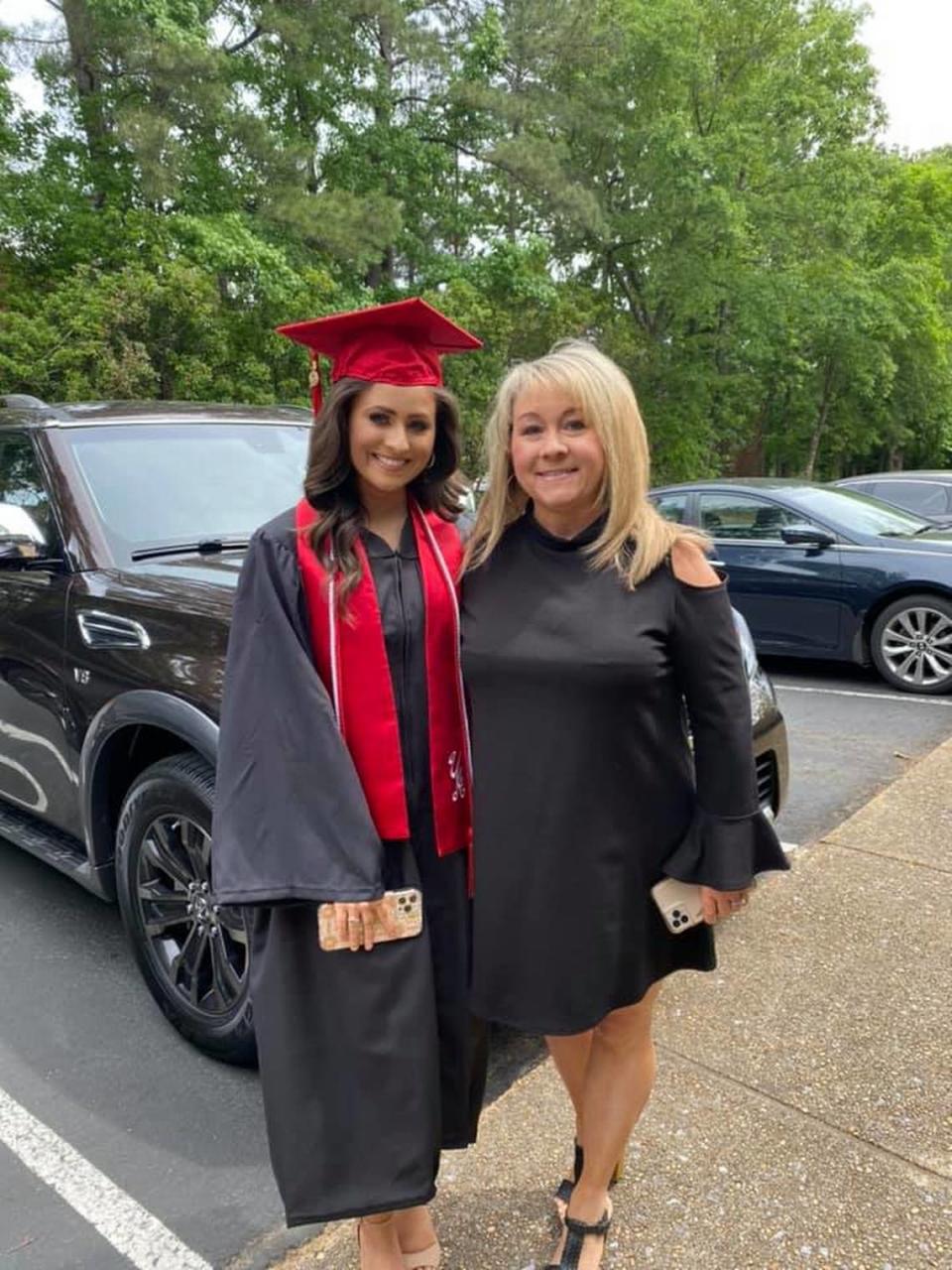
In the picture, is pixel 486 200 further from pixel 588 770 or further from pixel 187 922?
pixel 588 770

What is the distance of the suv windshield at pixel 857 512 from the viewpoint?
7438 mm

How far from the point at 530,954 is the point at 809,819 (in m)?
3.21

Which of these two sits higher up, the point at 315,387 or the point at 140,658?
the point at 315,387

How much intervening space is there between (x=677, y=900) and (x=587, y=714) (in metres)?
0.42

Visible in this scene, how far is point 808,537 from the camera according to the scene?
24.1ft

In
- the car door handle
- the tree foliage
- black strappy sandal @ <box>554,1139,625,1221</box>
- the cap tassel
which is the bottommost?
black strappy sandal @ <box>554,1139,625,1221</box>

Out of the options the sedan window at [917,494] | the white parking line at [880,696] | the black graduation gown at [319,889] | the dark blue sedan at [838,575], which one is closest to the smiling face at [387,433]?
the black graduation gown at [319,889]

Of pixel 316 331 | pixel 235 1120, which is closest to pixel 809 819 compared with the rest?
pixel 235 1120

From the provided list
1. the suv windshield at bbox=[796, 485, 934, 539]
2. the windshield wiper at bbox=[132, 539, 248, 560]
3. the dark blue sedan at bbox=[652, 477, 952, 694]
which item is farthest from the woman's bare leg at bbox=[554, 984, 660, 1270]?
the suv windshield at bbox=[796, 485, 934, 539]

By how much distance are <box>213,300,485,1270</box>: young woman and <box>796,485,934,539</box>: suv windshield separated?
6.40 meters

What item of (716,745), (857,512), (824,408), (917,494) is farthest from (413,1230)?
(824,408)

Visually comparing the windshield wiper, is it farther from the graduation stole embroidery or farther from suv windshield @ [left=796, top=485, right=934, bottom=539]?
suv windshield @ [left=796, top=485, right=934, bottom=539]

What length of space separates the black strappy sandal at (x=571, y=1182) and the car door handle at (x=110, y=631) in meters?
1.75

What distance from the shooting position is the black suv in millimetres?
2633
